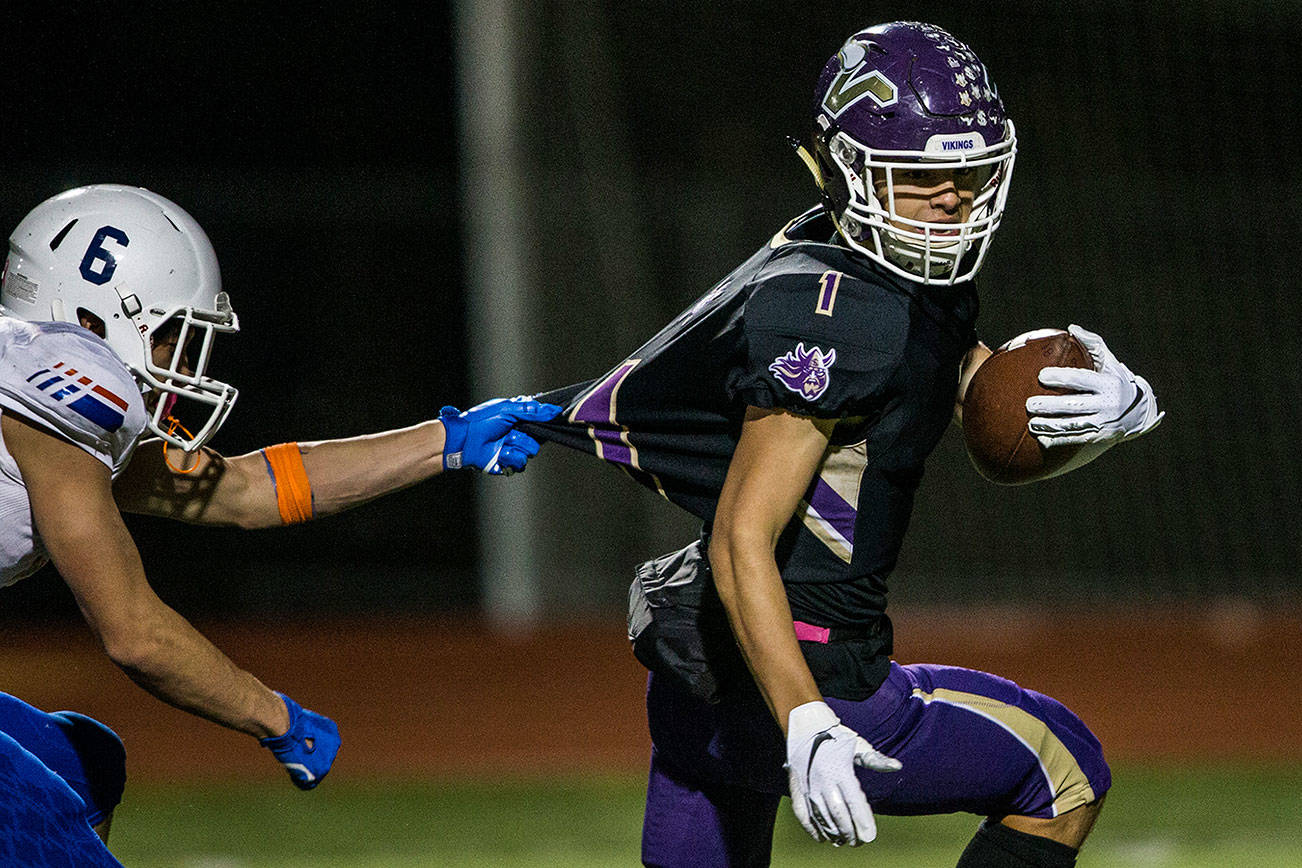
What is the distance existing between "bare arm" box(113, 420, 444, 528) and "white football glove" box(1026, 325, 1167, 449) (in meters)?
1.21

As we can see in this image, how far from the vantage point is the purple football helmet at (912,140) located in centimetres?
256

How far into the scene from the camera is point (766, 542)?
2350 mm

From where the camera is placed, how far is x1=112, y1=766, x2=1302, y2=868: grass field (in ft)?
15.4

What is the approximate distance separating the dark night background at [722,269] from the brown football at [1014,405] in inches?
250

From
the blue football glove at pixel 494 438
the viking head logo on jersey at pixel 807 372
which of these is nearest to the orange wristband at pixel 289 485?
the blue football glove at pixel 494 438

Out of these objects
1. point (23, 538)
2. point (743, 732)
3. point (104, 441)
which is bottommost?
point (743, 732)

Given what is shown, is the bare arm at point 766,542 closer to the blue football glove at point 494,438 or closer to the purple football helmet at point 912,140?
the purple football helmet at point 912,140

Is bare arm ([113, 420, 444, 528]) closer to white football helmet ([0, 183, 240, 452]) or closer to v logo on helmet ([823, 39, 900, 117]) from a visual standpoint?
white football helmet ([0, 183, 240, 452])

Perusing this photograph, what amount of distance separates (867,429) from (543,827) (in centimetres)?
303

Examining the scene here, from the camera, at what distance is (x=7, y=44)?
10.9 m

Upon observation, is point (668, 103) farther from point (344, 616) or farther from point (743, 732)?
point (743, 732)

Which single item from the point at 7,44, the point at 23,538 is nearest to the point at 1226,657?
the point at 23,538

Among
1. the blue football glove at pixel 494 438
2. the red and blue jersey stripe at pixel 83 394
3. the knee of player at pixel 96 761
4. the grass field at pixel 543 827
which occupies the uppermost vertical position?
the red and blue jersey stripe at pixel 83 394

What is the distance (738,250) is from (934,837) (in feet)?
17.2
